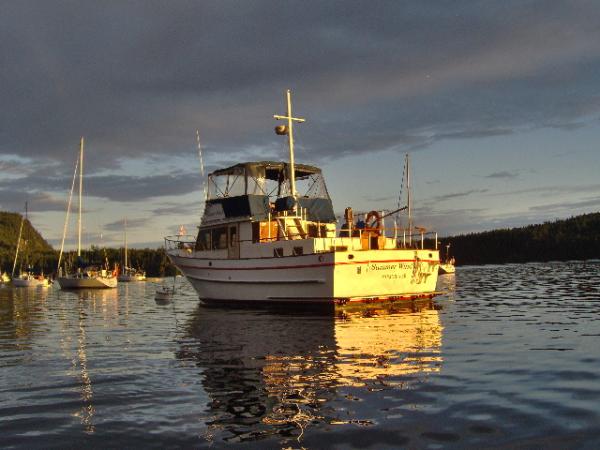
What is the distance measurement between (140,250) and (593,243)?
351ft

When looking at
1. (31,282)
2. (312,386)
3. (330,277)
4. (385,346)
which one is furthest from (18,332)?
(31,282)

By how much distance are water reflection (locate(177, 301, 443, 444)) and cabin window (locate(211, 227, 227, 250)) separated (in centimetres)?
805

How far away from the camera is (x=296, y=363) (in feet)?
42.7

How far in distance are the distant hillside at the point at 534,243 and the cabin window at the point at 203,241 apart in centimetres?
12000

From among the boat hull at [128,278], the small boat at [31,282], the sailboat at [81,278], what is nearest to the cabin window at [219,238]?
the sailboat at [81,278]

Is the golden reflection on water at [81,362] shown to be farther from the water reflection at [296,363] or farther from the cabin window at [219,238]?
the cabin window at [219,238]

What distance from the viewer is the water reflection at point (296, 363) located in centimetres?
846

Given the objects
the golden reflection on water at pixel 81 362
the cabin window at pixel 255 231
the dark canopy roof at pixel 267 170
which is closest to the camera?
the golden reflection on water at pixel 81 362

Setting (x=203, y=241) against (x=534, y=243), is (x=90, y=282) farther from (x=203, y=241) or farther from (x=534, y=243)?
(x=534, y=243)

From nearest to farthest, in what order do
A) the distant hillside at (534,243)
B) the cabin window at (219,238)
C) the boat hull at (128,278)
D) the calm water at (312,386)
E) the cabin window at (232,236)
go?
the calm water at (312,386)
the cabin window at (232,236)
the cabin window at (219,238)
the boat hull at (128,278)
the distant hillside at (534,243)

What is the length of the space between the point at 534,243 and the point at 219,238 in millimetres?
130550

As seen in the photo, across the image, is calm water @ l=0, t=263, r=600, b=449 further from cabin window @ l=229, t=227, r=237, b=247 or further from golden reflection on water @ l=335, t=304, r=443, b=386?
cabin window @ l=229, t=227, r=237, b=247

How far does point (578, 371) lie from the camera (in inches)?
446

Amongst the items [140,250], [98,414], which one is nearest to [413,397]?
[98,414]
